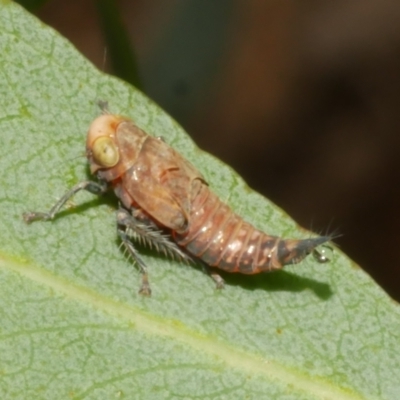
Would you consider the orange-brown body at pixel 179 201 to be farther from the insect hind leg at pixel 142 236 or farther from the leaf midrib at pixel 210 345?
the leaf midrib at pixel 210 345

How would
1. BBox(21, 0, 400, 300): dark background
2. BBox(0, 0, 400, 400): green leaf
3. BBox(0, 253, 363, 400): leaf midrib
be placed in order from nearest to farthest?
BBox(0, 0, 400, 400): green leaf → BBox(0, 253, 363, 400): leaf midrib → BBox(21, 0, 400, 300): dark background

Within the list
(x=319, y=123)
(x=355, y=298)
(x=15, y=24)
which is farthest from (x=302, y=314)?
(x=319, y=123)

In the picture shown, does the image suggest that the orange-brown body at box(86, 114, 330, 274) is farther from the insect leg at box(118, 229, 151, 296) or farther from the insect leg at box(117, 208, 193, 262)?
the insect leg at box(118, 229, 151, 296)

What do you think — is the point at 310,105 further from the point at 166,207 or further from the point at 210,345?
the point at 210,345

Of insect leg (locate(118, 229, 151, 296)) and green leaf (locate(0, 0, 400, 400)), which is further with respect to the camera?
insect leg (locate(118, 229, 151, 296))

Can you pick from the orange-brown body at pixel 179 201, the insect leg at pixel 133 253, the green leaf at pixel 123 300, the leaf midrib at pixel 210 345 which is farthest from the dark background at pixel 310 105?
the leaf midrib at pixel 210 345

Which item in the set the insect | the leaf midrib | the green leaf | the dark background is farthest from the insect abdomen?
the dark background
